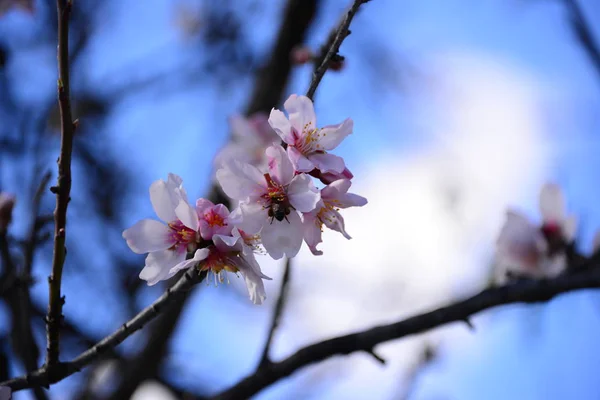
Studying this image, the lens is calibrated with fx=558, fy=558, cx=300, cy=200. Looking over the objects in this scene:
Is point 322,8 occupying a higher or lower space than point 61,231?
lower

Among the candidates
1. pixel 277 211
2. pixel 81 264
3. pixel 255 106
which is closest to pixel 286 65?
pixel 255 106

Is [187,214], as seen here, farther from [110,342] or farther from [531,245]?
[531,245]

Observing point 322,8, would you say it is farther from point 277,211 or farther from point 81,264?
point 277,211

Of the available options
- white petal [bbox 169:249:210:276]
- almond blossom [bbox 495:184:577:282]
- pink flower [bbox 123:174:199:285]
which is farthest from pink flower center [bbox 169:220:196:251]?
almond blossom [bbox 495:184:577:282]

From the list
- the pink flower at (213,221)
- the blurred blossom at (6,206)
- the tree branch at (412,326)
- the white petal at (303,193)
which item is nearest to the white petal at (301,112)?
the white petal at (303,193)

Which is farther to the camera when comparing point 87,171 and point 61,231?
point 87,171

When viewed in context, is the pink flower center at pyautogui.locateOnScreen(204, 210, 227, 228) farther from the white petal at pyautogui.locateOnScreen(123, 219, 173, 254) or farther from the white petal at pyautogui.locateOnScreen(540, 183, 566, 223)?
the white petal at pyautogui.locateOnScreen(540, 183, 566, 223)

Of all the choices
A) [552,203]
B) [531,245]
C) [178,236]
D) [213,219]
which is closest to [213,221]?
[213,219]
